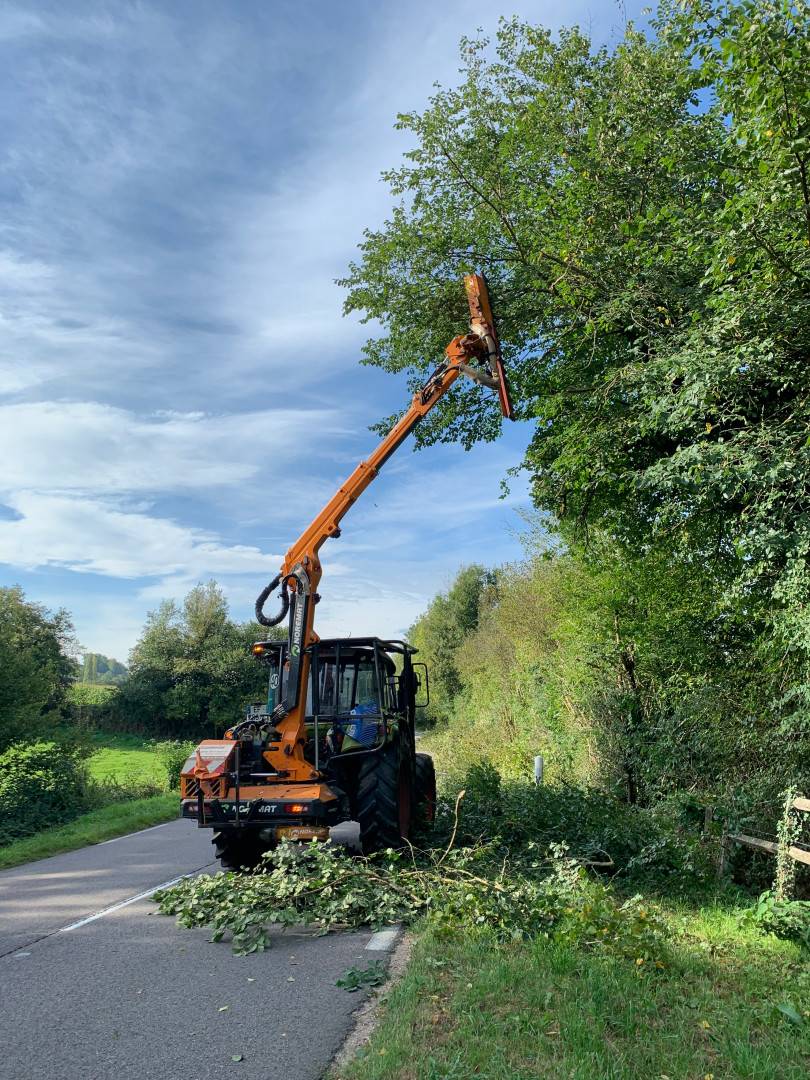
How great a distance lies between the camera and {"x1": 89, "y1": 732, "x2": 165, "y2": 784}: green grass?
22.5 m

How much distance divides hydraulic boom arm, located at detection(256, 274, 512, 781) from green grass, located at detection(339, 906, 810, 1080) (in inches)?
131

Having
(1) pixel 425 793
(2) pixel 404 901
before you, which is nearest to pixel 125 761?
(1) pixel 425 793

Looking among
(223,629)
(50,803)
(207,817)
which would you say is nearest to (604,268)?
(207,817)

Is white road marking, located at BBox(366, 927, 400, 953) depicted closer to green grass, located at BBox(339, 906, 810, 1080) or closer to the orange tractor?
green grass, located at BBox(339, 906, 810, 1080)

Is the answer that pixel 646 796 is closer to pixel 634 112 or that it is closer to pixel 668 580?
pixel 668 580

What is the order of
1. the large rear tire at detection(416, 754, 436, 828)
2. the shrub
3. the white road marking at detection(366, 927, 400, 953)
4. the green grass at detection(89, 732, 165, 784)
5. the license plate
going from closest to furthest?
the shrub, the white road marking at detection(366, 927, 400, 953), the license plate, the large rear tire at detection(416, 754, 436, 828), the green grass at detection(89, 732, 165, 784)

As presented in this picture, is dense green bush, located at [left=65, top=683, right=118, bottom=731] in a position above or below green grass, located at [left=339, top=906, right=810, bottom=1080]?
above

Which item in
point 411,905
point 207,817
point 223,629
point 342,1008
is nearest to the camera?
point 342,1008

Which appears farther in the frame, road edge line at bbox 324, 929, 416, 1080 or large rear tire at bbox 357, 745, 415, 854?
large rear tire at bbox 357, 745, 415, 854

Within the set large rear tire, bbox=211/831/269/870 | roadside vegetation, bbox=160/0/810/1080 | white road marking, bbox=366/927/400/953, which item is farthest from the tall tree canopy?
large rear tire, bbox=211/831/269/870

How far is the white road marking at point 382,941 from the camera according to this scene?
241 inches

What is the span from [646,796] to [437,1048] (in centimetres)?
1081

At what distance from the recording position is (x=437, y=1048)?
4.02 metres

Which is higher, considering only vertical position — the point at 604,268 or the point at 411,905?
the point at 604,268
